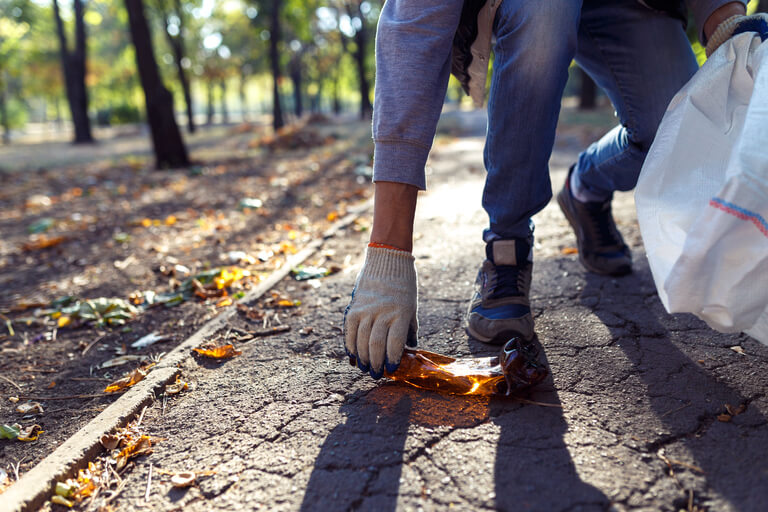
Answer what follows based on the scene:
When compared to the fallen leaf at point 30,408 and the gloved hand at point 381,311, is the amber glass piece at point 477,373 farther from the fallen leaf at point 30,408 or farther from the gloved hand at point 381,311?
the fallen leaf at point 30,408

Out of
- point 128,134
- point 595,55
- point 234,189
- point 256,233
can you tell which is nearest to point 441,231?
point 256,233

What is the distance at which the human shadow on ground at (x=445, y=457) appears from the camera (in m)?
1.22

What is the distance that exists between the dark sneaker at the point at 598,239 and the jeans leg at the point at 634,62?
1.12 feet

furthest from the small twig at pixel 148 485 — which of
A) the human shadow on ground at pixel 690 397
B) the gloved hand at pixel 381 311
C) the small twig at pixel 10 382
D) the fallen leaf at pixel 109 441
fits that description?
the human shadow on ground at pixel 690 397

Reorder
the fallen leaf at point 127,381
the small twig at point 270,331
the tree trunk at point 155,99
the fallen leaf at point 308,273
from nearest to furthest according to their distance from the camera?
the fallen leaf at point 127,381 → the small twig at point 270,331 → the fallen leaf at point 308,273 → the tree trunk at point 155,99

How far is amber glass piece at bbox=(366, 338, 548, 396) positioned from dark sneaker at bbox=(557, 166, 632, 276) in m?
1.11

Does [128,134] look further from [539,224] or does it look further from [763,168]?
[763,168]

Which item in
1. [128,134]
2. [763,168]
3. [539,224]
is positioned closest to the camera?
[763,168]

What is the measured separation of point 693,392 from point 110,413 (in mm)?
1755

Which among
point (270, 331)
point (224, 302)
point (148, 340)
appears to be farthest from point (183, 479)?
point (224, 302)

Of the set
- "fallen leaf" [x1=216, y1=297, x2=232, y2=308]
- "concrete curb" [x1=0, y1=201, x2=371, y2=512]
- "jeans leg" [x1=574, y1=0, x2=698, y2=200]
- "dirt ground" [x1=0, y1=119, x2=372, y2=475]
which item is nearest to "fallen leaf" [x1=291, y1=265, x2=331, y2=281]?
"dirt ground" [x1=0, y1=119, x2=372, y2=475]

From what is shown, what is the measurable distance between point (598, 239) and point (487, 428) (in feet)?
4.84

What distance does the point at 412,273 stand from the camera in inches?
63.5

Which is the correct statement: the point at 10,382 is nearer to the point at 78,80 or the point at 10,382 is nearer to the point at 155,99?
the point at 155,99
